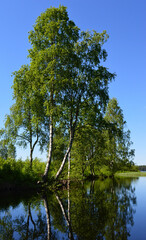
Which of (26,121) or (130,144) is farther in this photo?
(130,144)

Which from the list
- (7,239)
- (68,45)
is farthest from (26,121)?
(7,239)

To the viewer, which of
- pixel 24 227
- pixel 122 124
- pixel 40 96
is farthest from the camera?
pixel 122 124

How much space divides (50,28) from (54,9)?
2630 mm

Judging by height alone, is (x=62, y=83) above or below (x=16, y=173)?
above

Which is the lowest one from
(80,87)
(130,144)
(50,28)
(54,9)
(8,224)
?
(8,224)

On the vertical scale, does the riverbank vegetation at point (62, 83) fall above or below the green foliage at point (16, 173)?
above

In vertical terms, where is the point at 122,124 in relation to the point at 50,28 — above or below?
below

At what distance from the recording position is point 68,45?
988 inches

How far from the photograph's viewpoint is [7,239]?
6.81 metres

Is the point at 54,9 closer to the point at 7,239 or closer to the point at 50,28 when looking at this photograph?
the point at 50,28

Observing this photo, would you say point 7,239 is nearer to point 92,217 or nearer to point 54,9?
point 92,217

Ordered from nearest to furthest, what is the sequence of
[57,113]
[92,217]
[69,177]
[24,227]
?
[24,227] < [92,217] < [57,113] < [69,177]

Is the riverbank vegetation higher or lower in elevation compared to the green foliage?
higher

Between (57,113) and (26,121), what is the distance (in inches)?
381
